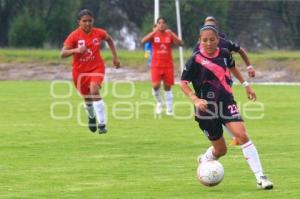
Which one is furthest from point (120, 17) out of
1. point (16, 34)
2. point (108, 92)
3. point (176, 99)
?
point (176, 99)

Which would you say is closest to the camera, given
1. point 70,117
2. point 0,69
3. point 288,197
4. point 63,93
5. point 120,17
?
point 288,197

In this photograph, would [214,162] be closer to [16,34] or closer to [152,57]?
[152,57]

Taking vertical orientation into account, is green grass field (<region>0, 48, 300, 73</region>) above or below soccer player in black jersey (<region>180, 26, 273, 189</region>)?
above

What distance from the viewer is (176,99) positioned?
30.0 meters

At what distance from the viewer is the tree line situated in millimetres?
43062

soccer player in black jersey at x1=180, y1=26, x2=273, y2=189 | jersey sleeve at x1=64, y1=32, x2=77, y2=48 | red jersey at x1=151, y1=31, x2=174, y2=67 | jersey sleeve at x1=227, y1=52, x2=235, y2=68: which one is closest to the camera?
soccer player in black jersey at x1=180, y1=26, x2=273, y2=189

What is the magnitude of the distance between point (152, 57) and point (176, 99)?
638 cm

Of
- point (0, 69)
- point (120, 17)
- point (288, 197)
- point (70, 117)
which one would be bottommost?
point (288, 197)

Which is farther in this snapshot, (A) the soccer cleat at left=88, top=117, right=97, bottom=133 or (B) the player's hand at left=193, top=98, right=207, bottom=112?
(A) the soccer cleat at left=88, top=117, right=97, bottom=133

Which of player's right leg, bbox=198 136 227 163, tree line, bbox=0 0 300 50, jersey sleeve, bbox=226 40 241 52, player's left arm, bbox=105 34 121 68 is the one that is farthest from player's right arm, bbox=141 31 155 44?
tree line, bbox=0 0 300 50

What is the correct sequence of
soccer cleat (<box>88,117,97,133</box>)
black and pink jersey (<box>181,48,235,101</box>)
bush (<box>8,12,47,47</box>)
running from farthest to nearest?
bush (<box>8,12,47,47</box>), soccer cleat (<box>88,117,97,133</box>), black and pink jersey (<box>181,48,235,101</box>)

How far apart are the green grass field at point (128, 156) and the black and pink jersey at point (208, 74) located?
108cm

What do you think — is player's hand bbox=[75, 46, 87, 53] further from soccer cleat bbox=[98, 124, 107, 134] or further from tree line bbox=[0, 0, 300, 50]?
tree line bbox=[0, 0, 300, 50]

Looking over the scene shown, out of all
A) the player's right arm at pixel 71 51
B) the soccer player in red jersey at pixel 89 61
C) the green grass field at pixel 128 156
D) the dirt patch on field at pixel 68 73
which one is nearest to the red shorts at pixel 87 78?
the soccer player in red jersey at pixel 89 61
